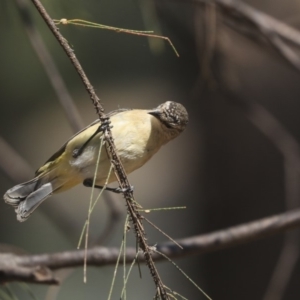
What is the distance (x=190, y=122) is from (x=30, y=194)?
86.8 inches

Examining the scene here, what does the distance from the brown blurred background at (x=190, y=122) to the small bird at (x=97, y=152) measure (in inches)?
13.7

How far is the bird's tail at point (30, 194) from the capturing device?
1.82 metres

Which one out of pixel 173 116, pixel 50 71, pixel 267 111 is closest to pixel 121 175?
pixel 173 116

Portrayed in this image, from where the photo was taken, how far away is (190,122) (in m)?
3.99

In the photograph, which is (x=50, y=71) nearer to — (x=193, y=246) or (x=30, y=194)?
(x=30, y=194)

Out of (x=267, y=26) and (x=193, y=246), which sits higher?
(x=267, y=26)

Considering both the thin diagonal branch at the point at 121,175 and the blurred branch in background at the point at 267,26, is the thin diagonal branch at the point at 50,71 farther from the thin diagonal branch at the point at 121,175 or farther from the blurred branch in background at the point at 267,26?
the thin diagonal branch at the point at 121,175

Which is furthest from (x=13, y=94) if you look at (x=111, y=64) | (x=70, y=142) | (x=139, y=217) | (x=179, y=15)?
(x=139, y=217)

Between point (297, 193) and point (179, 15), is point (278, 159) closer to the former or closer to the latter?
point (297, 193)

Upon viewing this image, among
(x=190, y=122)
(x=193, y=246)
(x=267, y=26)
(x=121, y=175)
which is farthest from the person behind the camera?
(x=190, y=122)

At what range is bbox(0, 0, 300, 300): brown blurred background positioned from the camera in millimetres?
3281

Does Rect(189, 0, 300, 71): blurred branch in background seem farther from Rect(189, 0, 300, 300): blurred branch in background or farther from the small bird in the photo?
the small bird

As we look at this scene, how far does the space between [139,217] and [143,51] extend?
4.60 m

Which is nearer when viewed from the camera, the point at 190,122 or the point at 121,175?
the point at 121,175
